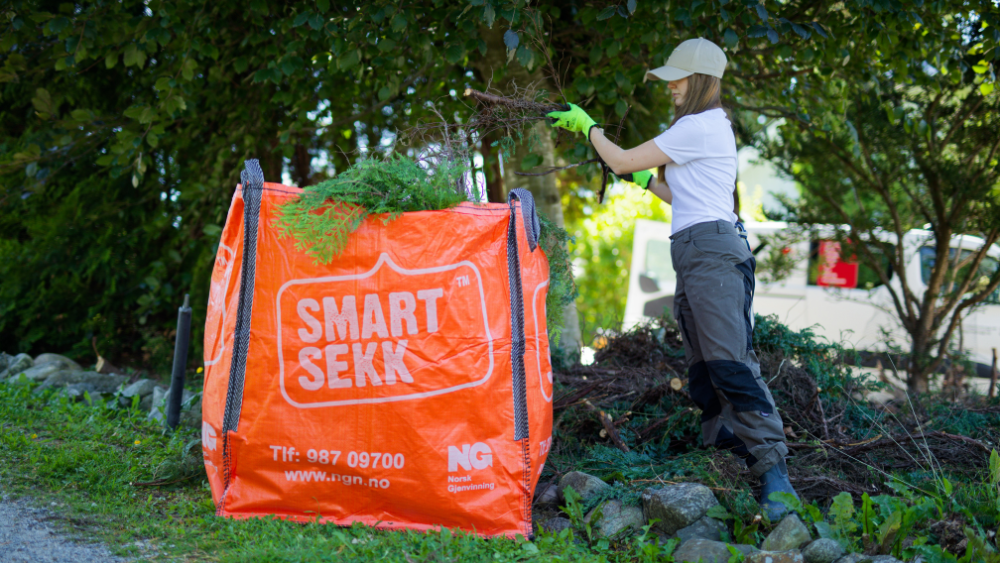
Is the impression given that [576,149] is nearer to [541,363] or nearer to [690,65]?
[690,65]

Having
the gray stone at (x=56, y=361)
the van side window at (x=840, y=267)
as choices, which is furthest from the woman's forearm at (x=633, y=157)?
the gray stone at (x=56, y=361)

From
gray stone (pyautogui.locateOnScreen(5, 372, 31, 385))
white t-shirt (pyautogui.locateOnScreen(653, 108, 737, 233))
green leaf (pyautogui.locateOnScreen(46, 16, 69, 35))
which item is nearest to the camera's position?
white t-shirt (pyautogui.locateOnScreen(653, 108, 737, 233))

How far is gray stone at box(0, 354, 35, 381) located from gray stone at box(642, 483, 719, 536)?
406 centimetres

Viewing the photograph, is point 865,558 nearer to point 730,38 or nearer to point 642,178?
point 642,178

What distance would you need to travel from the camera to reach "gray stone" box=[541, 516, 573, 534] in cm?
252

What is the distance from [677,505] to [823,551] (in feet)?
1.55

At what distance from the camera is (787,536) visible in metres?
2.18

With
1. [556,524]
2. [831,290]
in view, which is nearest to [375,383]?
[556,524]

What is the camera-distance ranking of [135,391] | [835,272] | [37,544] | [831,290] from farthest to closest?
[831,290]
[835,272]
[135,391]
[37,544]

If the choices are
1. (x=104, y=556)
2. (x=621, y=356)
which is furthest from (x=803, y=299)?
(x=104, y=556)

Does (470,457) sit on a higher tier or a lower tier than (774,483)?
higher

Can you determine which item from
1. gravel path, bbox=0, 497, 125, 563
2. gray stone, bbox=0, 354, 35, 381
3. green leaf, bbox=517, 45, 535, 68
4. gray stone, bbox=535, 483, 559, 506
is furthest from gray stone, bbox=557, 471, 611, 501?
gray stone, bbox=0, 354, 35, 381

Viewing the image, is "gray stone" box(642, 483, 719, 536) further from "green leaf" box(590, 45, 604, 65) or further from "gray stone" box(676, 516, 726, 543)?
"green leaf" box(590, 45, 604, 65)

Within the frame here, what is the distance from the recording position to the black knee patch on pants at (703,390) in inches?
112
